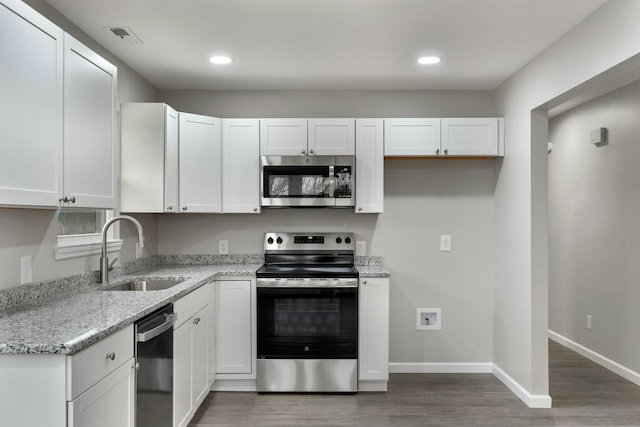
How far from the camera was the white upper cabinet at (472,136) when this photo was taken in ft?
11.4

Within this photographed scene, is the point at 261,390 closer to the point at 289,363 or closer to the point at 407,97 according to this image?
the point at 289,363

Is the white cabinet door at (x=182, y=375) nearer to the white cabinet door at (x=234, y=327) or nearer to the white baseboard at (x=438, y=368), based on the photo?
the white cabinet door at (x=234, y=327)

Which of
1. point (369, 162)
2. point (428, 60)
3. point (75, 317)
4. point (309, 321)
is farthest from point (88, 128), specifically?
point (428, 60)

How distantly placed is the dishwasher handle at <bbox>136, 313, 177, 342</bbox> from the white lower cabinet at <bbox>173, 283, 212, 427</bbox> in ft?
0.42

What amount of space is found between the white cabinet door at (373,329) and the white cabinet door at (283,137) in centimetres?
119

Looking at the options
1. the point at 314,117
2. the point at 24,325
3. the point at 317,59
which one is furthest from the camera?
the point at 314,117

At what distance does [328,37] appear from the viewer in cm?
263

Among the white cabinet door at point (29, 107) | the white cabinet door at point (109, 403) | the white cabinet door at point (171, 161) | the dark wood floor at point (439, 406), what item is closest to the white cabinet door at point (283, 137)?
the white cabinet door at point (171, 161)

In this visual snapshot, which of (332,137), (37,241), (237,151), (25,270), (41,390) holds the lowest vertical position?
(41,390)

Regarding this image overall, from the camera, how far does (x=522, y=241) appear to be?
10.4 ft

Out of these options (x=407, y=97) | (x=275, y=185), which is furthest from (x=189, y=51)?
(x=407, y=97)

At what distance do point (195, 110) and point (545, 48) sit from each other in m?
2.76

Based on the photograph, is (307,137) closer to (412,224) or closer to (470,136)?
(412,224)

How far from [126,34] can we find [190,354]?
1.99 m
